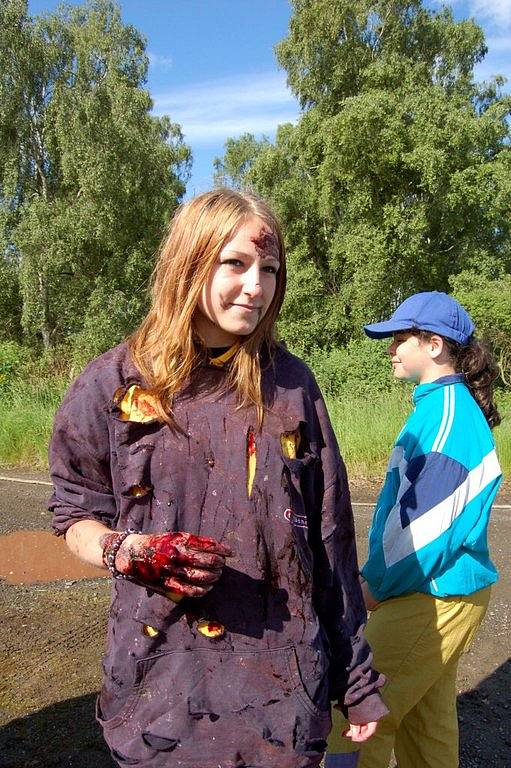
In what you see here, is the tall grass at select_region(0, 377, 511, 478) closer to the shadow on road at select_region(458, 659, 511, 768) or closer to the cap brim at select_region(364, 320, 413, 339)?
the shadow on road at select_region(458, 659, 511, 768)

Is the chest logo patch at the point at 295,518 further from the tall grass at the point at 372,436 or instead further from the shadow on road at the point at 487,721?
the tall grass at the point at 372,436

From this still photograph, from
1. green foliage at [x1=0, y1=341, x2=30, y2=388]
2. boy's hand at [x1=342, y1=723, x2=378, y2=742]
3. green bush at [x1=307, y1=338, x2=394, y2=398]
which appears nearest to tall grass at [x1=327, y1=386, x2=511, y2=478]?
green bush at [x1=307, y1=338, x2=394, y2=398]

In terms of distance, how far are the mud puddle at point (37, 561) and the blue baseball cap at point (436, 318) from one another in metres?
3.03

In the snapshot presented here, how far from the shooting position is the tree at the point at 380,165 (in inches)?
851

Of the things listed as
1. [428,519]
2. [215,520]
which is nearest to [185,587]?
[215,520]

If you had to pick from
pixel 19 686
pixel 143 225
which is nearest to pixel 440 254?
pixel 143 225

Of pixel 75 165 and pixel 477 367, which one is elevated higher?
pixel 75 165

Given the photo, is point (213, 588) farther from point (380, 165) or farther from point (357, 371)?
point (380, 165)

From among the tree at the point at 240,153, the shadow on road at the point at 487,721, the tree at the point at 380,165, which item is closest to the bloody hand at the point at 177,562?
the shadow on road at the point at 487,721

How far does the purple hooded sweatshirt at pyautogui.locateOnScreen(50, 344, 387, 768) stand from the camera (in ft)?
4.30

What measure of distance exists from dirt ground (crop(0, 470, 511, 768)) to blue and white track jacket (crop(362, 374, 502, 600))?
1232mm

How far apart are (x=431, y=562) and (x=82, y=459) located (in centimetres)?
112

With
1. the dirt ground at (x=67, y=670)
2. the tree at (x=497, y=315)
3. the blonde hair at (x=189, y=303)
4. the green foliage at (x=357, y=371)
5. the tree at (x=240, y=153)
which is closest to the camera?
the blonde hair at (x=189, y=303)

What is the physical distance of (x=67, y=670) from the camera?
10.9 feet
